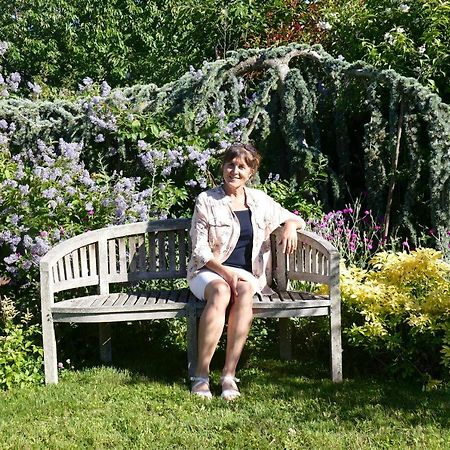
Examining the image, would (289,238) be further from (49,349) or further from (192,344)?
→ (49,349)

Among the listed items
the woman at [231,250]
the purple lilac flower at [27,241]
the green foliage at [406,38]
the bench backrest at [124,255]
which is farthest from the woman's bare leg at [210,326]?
the green foliage at [406,38]

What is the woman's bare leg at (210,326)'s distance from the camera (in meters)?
3.74

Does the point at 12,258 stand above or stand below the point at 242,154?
below

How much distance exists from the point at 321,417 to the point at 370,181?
2747mm

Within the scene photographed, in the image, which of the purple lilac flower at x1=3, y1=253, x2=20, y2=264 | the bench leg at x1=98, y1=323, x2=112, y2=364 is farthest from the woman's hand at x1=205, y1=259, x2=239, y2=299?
the purple lilac flower at x1=3, y1=253, x2=20, y2=264

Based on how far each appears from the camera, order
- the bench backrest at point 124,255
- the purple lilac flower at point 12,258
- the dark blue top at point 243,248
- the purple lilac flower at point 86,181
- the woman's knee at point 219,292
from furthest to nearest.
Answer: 1. the purple lilac flower at point 86,181
2. the purple lilac flower at point 12,258
3. the bench backrest at point 124,255
4. the dark blue top at point 243,248
5. the woman's knee at point 219,292

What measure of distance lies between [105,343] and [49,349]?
0.54 metres

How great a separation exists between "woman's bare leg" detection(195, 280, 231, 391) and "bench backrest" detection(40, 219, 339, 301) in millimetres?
653

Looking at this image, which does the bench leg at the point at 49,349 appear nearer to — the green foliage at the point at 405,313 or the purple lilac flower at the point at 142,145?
the green foliage at the point at 405,313

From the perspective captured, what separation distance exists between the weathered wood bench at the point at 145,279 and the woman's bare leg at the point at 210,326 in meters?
0.18

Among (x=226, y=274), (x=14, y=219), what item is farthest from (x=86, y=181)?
(x=226, y=274)

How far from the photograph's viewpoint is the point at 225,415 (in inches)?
134

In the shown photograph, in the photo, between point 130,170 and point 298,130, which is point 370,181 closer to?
point 298,130

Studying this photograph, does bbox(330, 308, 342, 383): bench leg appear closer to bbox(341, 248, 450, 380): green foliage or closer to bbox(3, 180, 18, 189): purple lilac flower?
bbox(341, 248, 450, 380): green foliage
